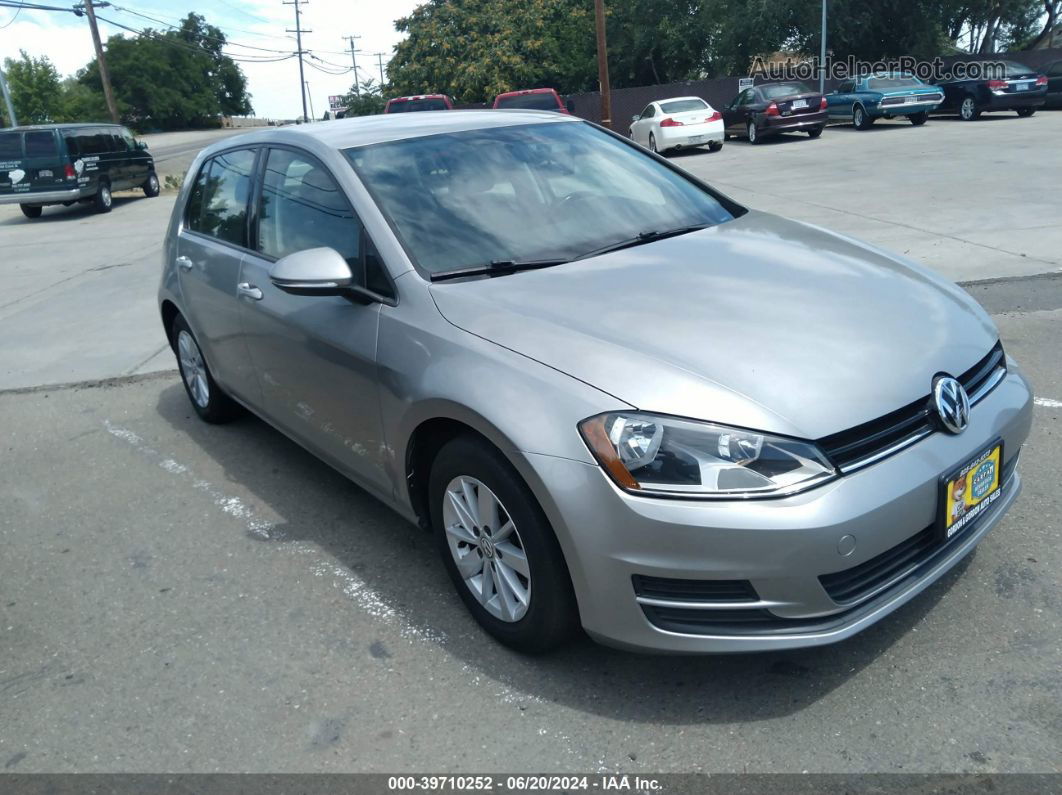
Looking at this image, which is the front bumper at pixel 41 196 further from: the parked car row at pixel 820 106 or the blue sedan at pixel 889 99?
the blue sedan at pixel 889 99

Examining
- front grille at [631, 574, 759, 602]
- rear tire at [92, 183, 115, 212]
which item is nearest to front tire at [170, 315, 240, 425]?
front grille at [631, 574, 759, 602]

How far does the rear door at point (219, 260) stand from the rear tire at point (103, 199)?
17.2m

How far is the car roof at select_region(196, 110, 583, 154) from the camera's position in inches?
153

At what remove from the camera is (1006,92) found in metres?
24.0

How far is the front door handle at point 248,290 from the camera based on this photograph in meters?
4.16

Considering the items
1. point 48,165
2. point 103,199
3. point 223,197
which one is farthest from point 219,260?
point 103,199

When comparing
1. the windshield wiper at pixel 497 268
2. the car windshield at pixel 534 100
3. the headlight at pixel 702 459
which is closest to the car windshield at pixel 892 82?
the car windshield at pixel 534 100

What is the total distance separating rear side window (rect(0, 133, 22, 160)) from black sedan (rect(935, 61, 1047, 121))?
2284cm

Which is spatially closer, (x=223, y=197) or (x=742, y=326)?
(x=742, y=326)

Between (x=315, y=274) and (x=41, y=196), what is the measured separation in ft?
60.8

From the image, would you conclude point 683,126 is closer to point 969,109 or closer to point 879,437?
point 969,109

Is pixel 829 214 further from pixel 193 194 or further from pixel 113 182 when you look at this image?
pixel 113 182

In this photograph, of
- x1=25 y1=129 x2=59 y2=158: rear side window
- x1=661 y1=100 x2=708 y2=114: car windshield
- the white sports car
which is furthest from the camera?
x1=661 y1=100 x2=708 y2=114: car windshield

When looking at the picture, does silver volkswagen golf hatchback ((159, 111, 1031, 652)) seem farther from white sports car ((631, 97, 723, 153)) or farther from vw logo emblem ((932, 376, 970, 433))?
white sports car ((631, 97, 723, 153))
